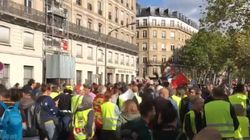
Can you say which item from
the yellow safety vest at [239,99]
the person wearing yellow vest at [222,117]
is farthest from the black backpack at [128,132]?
the yellow safety vest at [239,99]

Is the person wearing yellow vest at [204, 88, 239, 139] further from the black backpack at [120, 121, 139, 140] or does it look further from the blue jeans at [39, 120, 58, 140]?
the blue jeans at [39, 120, 58, 140]

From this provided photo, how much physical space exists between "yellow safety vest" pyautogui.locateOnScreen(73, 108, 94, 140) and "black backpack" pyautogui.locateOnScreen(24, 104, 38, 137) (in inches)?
41.6

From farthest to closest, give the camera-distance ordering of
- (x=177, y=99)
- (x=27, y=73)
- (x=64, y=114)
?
(x=27, y=73) → (x=64, y=114) → (x=177, y=99)

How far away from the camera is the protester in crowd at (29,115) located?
10.4 metres

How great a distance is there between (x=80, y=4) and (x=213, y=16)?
2187 centimetres

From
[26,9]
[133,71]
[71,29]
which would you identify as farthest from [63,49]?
[133,71]

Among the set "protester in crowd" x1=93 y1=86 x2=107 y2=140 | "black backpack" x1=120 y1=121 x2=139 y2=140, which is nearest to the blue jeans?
"protester in crowd" x1=93 y1=86 x2=107 y2=140

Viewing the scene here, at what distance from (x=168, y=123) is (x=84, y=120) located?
4.18 meters

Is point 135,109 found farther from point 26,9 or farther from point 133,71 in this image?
point 133,71

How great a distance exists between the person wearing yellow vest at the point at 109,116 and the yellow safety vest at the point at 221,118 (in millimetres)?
3224

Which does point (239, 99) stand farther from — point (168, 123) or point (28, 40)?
point (28, 40)

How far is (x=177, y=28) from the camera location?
375ft

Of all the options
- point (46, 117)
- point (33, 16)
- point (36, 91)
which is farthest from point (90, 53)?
point (46, 117)

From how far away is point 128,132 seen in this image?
20.4ft
